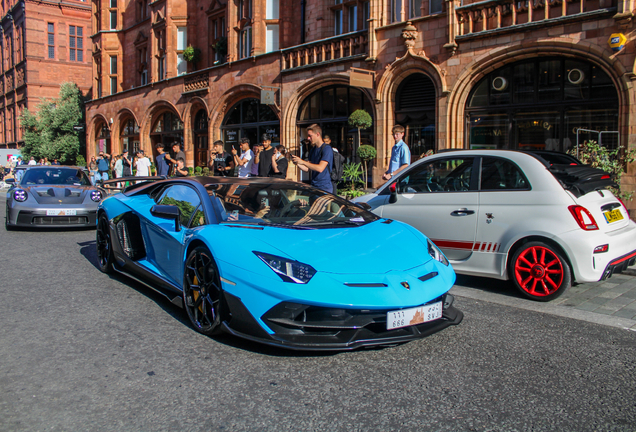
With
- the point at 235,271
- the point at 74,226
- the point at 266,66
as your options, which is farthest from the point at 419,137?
the point at 235,271

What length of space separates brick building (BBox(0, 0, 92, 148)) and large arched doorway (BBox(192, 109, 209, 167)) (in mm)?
29256

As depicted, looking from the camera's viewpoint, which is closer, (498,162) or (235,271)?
(235,271)

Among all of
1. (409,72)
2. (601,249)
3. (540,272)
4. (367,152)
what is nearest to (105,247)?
(540,272)

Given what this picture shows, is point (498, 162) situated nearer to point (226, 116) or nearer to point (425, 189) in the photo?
point (425, 189)

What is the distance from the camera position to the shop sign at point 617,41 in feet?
37.6

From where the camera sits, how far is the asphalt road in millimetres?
2781

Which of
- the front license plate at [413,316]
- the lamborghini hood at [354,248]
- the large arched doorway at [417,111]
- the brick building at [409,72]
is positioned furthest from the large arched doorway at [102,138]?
the front license plate at [413,316]

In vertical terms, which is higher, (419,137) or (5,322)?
(419,137)

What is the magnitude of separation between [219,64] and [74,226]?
1611cm

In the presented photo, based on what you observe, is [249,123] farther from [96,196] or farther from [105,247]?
[105,247]

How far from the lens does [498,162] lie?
5.73 meters

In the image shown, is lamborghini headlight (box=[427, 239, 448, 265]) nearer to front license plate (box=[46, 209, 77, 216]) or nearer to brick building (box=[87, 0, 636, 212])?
front license plate (box=[46, 209, 77, 216])

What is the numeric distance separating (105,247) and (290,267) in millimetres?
3655

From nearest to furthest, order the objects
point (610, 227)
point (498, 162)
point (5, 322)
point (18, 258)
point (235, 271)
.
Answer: point (235, 271) < point (5, 322) < point (610, 227) < point (498, 162) < point (18, 258)
